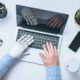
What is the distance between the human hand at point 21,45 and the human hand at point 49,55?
8cm

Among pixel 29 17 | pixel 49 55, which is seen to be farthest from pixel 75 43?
pixel 29 17

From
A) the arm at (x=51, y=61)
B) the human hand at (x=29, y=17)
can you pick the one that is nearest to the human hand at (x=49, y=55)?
the arm at (x=51, y=61)

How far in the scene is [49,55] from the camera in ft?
3.63

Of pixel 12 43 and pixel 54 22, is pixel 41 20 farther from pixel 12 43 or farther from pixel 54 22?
pixel 12 43

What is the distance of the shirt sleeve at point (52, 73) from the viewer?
3.53ft

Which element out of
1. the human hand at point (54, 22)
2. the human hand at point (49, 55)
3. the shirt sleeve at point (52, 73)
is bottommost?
the shirt sleeve at point (52, 73)

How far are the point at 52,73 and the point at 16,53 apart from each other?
18 centimetres

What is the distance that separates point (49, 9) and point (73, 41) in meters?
0.19

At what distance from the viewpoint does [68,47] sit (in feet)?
3.67

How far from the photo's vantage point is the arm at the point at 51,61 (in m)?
1.08

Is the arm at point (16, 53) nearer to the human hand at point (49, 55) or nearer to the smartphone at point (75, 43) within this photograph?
the human hand at point (49, 55)

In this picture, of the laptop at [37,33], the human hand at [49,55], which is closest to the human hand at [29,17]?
the laptop at [37,33]

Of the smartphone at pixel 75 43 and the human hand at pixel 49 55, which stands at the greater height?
the smartphone at pixel 75 43

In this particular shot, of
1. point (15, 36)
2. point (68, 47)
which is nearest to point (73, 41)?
point (68, 47)
